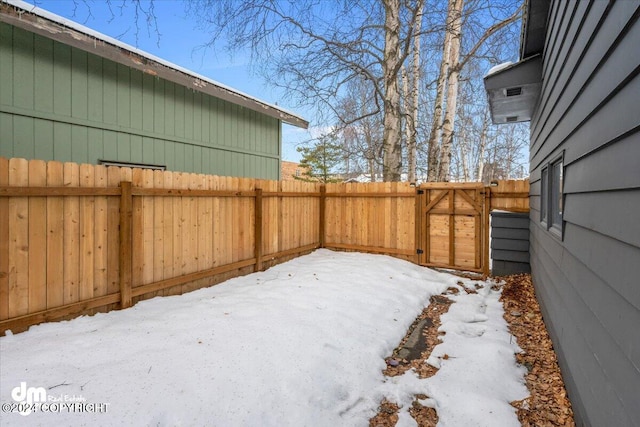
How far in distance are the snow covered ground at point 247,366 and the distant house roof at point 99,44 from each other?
3.26 m

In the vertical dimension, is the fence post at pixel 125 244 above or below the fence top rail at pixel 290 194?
below

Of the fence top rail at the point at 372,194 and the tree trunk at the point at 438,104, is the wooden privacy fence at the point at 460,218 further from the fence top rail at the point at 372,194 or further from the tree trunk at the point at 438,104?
the tree trunk at the point at 438,104

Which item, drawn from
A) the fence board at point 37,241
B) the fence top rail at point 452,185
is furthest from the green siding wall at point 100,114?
the fence top rail at point 452,185

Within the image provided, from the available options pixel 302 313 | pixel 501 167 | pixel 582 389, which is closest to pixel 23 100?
pixel 302 313

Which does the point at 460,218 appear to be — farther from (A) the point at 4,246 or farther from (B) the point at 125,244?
(A) the point at 4,246

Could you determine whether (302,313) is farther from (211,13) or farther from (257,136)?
(257,136)

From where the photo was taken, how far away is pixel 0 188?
2721mm

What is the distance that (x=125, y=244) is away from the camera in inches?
141

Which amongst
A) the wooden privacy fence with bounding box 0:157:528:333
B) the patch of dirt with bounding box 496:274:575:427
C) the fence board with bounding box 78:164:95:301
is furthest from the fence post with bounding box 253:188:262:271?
the patch of dirt with bounding box 496:274:575:427

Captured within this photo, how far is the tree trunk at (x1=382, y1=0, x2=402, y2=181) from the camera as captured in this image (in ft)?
23.4

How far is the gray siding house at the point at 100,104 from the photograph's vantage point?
4.04 metres

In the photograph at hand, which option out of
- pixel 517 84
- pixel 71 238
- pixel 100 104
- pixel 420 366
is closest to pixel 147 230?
pixel 71 238

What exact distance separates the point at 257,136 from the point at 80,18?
5.55 m

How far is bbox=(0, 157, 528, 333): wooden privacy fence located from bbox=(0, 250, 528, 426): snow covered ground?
28cm
